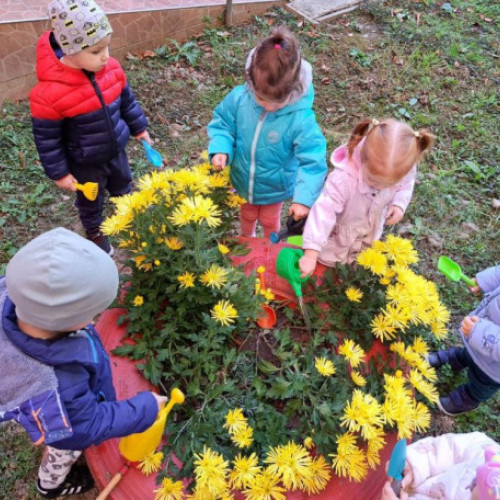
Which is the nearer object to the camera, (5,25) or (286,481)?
(286,481)

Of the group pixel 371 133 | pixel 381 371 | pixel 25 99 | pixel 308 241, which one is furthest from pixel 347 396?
pixel 25 99

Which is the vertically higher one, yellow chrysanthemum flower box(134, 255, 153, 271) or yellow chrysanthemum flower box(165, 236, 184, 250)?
yellow chrysanthemum flower box(165, 236, 184, 250)

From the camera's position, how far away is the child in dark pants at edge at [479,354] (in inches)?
76.6

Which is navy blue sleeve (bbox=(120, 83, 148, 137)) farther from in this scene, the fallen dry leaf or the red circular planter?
the fallen dry leaf

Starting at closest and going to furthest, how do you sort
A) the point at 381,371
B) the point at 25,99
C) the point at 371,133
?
the point at 381,371
the point at 371,133
the point at 25,99

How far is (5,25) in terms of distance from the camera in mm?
3287

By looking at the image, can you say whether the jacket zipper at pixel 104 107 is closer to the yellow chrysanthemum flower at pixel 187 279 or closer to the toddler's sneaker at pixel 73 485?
the yellow chrysanthemum flower at pixel 187 279

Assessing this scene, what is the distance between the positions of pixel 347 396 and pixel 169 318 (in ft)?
2.08

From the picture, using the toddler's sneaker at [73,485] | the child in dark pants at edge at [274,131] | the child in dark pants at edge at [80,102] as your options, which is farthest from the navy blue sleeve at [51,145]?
the toddler's sneaker at [73,485]

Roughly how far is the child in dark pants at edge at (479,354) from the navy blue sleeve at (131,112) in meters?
1.87

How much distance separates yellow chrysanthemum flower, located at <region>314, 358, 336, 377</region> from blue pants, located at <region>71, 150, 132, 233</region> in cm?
158

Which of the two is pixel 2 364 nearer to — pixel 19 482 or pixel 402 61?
pixel 19 482

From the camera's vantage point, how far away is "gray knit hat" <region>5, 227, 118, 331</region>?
107 centimetres

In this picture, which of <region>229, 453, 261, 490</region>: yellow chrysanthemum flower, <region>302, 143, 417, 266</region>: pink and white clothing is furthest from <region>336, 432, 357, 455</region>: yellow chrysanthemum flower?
<region>302, 143, 417, 266</region>: pink and white clothing
